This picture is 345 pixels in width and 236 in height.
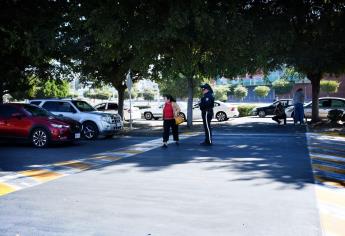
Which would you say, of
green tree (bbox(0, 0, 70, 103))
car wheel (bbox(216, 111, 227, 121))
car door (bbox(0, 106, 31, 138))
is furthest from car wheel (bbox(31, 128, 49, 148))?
car wheel (bbox(216, 111, 227, 121))

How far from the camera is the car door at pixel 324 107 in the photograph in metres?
30.2

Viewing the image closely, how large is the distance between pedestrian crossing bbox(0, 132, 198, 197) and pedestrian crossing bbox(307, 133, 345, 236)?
4794 millimetres

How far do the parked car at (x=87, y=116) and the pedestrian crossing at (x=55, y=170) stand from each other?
13.4ft

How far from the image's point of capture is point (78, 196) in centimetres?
→ 749

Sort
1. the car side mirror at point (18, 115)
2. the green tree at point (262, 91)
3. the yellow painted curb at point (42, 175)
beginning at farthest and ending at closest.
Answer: the green tree at point (262, 91) < the car side mirror at point (18, 115) < the yellow painted curb at point (42, 175)

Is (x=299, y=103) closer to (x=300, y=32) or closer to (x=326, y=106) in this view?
(x=300, y=32)

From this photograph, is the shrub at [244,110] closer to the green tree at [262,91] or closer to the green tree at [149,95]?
the green tree at [262,91]

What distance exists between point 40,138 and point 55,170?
17.1ft

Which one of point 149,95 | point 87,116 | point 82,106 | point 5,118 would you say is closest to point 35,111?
point 5,118

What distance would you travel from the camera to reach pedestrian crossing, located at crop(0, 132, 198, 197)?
28.1 ft

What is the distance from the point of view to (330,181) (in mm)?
8703

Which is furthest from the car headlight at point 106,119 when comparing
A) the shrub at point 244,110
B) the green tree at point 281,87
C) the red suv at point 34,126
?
the green tree at point 281,87

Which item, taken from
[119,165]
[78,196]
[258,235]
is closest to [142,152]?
[119,165]

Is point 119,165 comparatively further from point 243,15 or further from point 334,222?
point 243,15
